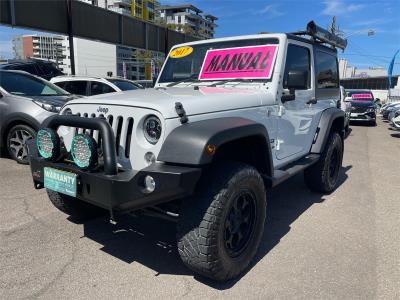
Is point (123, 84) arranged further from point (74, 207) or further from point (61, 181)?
point (61, 181)

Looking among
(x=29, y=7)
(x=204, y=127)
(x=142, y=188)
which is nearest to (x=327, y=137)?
(x=204, y=127)

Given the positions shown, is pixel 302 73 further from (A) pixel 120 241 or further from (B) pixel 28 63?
(B) pixel 28 63

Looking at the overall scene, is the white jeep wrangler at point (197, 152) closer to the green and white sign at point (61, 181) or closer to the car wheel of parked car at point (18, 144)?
the green and white sign at point (61, 181)

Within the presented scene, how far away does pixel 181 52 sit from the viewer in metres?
4.30

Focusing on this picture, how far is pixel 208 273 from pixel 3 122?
4720mm

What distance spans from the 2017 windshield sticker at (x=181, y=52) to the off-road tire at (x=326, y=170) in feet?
7.29

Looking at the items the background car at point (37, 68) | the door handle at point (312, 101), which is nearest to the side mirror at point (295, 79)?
the door handle at point (312, 101)

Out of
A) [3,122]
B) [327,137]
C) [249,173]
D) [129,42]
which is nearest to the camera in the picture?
[249,173]

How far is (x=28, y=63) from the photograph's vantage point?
461 inches

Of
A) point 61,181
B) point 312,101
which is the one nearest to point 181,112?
point 61,181

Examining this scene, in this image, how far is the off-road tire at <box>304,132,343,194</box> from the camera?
4.68 m

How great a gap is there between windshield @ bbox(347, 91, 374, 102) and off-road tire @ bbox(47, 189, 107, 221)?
1505 centimetres

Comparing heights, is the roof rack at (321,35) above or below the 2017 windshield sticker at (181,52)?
above

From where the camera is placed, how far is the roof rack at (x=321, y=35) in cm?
429
